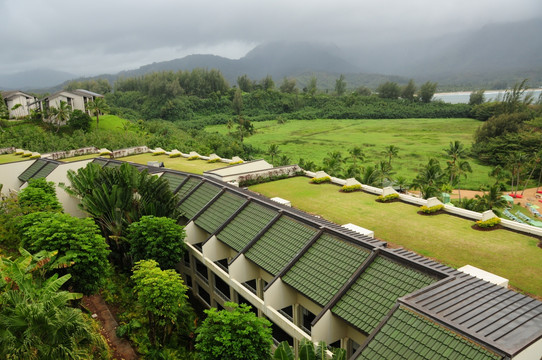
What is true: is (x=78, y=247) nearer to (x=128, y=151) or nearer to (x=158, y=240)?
(x=158, y=240)

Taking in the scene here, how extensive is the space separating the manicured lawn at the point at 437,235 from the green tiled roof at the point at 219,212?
27.0 ft

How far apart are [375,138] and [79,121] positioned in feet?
250

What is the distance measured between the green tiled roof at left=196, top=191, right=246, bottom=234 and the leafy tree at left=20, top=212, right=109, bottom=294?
19.7 ft

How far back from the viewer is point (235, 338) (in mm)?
13250

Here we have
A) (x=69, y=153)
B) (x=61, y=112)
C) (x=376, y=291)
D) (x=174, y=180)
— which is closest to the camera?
(x=376, y=291)

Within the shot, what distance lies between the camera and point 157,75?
152875mm

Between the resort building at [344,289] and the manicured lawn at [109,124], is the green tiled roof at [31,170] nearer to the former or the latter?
the resort building at [344,289]

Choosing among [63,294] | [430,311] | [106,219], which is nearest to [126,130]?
[106,219]

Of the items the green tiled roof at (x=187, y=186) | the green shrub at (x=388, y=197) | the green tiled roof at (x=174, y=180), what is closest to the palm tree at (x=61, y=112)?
the green tiled roof at (x=174, y=180)

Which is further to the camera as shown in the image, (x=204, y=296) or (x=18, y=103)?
(x=18, y=103)

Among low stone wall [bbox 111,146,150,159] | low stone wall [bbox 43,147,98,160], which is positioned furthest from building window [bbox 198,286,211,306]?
low stone wall [bbox 43,147,98,160]

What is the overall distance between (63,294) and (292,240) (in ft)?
33.6

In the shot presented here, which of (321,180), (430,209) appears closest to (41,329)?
(430,209)

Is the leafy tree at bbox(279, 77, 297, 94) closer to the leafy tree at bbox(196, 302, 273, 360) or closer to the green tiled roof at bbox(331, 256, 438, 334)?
the green tiled roof at bbox(331, 256, 438, 334)
